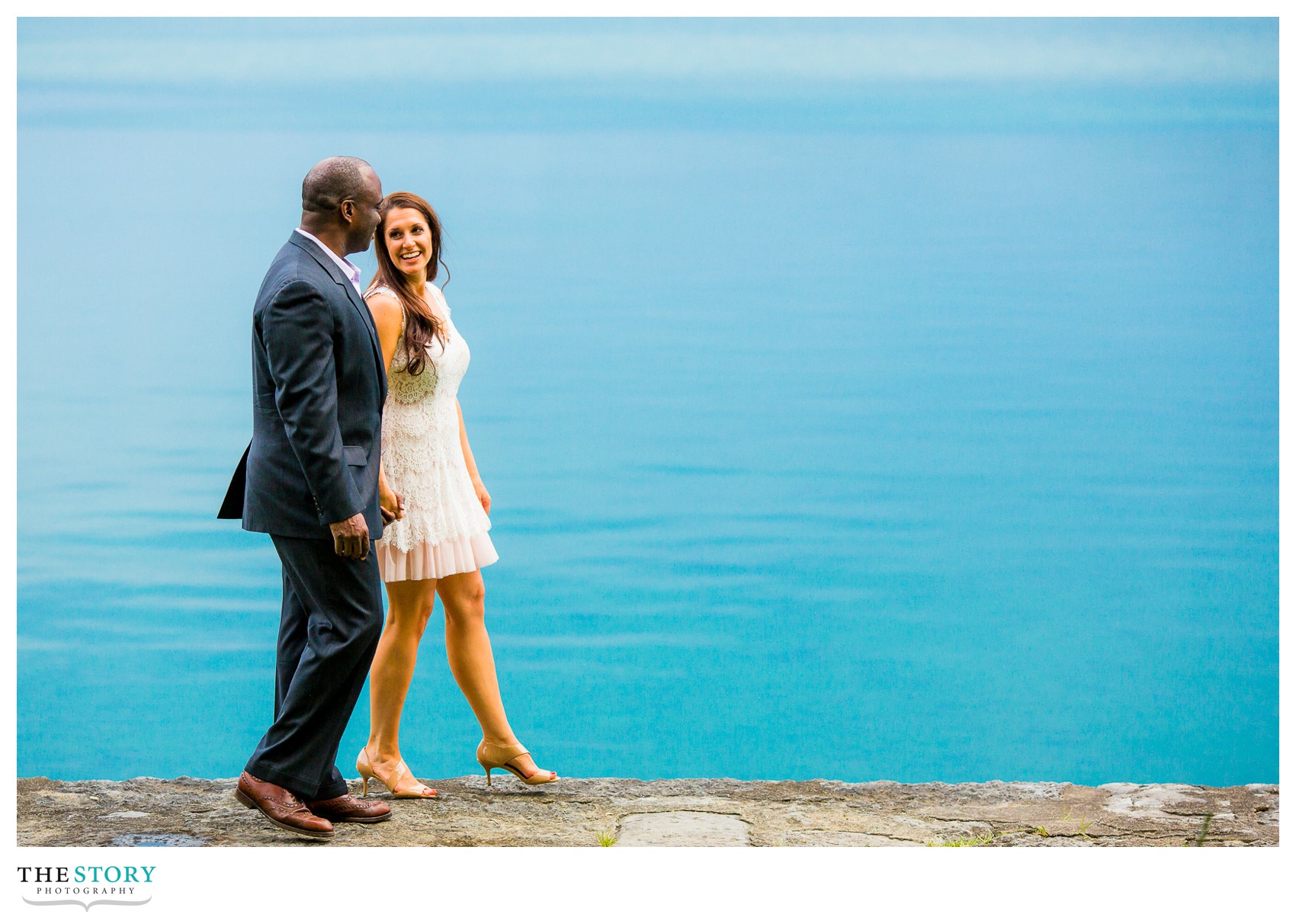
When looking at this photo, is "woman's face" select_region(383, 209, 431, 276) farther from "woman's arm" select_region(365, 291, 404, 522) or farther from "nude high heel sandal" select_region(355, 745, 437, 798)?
"nude high heel sandal" select_region(355, 745, 437, 798)

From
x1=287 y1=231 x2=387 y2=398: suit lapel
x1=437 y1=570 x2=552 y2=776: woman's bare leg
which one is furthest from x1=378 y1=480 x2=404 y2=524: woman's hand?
x1=437 y1=570 x2=552 y2=776: woman's bare leg

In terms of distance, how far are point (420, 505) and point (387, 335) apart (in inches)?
17.2

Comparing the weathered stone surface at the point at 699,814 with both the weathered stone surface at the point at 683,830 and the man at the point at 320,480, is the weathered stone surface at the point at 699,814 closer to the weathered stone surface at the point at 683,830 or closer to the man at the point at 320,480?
the weathered stone surface at the point at 683,830

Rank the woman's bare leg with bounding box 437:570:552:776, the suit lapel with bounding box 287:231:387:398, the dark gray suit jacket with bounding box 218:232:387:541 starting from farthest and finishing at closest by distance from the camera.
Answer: the woman's bare leg with bounding box 437:570:552:776 < the suit lapel with bounding box 287:231:387:398 < the dark gray suit jacket with bounding box 218:232:387:541

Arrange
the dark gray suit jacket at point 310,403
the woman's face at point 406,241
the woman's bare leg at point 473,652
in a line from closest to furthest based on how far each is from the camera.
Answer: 1. the dark gray suit jacket at point 310,403
2. the woman's face at point 406,241
3. the woman's bare leg at point 473,652

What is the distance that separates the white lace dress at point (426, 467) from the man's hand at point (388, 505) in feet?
0.37

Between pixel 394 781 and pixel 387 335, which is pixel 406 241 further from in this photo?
pixel 394 781

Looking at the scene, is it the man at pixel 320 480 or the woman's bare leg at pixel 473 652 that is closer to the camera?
the man at pixel 320 480

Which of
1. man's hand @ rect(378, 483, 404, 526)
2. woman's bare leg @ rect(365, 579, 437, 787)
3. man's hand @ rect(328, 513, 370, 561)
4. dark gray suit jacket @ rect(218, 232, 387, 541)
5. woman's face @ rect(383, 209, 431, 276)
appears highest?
woman's face @ rect(383, 209, 431, 276)

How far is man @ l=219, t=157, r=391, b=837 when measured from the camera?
309 cm

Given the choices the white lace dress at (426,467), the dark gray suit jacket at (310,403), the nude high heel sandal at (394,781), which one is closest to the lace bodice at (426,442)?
the white lace dress at (426,467)

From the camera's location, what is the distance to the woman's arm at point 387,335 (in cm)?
341

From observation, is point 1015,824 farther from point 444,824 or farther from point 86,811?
point 86,811

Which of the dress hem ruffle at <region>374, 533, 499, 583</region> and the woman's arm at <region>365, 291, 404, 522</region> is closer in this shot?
the woman's arm at <region>365, 291, 404, 522</region>
